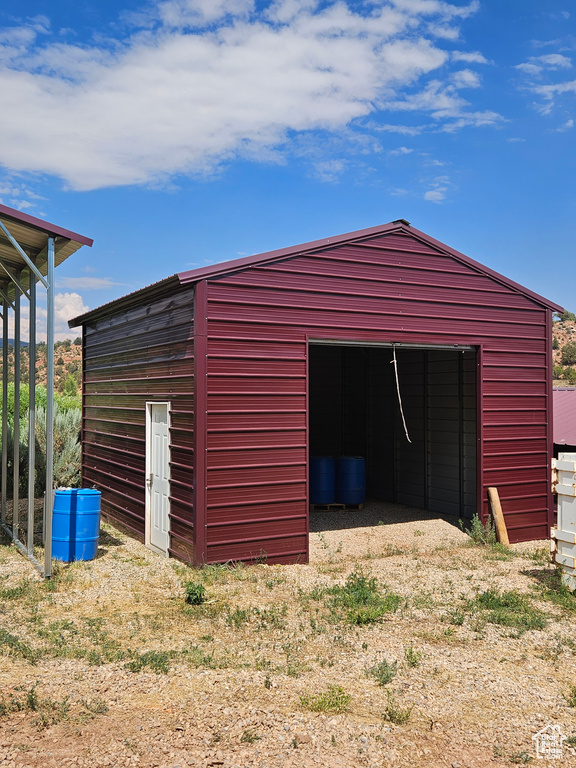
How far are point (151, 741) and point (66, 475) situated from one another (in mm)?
11400

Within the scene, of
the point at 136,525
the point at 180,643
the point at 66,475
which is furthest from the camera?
the point at 66,475

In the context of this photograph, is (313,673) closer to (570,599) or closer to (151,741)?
(151,741)

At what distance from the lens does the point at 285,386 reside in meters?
9.19

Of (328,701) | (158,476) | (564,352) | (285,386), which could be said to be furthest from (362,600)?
(564,352)

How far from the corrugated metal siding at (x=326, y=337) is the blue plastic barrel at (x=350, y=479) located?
3.20 meters

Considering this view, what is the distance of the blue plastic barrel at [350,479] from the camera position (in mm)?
13438

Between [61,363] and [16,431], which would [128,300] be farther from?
[61,363]

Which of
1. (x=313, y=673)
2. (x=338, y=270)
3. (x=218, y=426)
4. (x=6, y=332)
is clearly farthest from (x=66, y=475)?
(x=313, y=673)

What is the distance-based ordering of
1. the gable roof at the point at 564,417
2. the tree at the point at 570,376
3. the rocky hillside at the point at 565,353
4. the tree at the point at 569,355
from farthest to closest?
the tree at the point at 569,355 → the rocky hillside at the point at 565,353 → the tree at the point at 570,376 → the gable roof at the point at 564,417

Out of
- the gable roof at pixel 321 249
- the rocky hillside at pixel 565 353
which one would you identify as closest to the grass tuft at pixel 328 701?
the gable roof at pixel 321 249

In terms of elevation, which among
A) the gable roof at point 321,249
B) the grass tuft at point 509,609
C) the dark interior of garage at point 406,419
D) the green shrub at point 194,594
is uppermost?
the gable roof at point 321,249

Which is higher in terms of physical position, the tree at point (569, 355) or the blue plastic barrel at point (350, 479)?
the tree at point (569, 355)

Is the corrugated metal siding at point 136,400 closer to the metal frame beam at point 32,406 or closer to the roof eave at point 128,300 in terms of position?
the roof eave at point 128,300

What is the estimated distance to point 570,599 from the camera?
7500 millimetres
